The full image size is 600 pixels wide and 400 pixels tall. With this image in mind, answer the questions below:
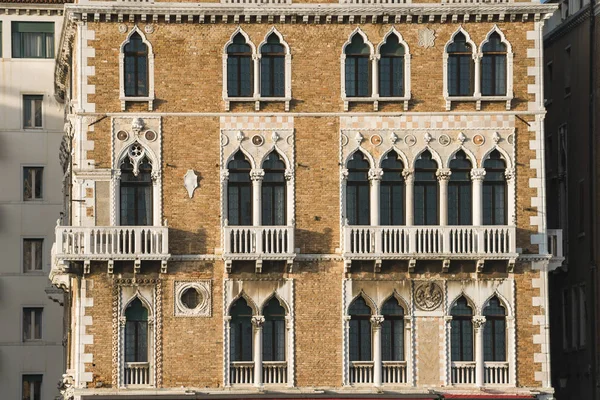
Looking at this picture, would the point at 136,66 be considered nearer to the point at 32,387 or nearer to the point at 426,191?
the point at 426,191

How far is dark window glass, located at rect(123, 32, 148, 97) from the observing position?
196ft

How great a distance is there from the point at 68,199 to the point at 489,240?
16774mm

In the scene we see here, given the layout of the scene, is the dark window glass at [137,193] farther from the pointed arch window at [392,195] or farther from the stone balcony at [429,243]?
the pointed arch window at [392,195]

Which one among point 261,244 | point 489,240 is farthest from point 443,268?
point 261,244

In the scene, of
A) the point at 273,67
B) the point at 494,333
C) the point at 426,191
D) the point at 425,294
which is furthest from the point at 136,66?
the point at 494,333

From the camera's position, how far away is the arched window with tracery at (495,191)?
60.1 meters

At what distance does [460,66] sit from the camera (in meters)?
60.4

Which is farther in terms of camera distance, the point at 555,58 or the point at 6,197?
the point at 6,197

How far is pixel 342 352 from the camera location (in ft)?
195

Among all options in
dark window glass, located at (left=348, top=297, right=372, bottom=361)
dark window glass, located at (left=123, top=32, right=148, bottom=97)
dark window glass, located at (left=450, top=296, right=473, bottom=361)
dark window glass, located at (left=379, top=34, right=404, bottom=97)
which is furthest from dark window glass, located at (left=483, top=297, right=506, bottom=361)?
dark window glass, located at (left=123, top=32, right=148, bottom=97)

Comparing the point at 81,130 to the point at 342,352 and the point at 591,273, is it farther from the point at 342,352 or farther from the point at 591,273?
the point at 591,273

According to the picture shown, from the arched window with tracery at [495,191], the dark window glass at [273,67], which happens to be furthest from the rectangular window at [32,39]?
the arched window with tracery at [495,191]

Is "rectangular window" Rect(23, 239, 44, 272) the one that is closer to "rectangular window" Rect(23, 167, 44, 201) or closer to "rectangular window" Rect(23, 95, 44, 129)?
"rectangular window" Rect(23, 167, 44, 201)

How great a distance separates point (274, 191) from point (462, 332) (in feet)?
22.9
